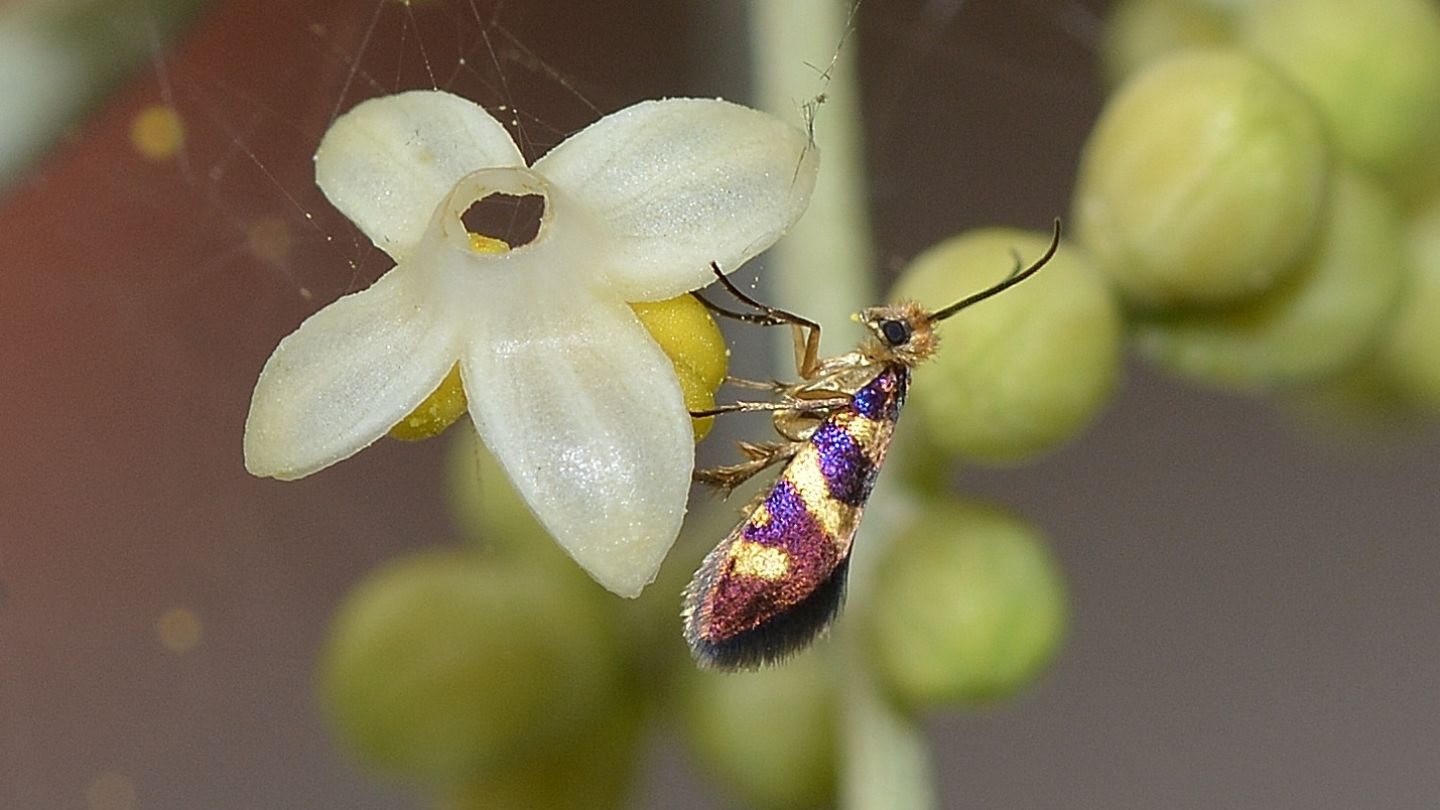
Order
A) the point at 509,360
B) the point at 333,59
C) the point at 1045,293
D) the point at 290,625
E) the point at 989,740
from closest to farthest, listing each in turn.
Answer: the point at 509,360 → the point at 1045,293 → the point at 333,59 → the point at 290,625 → the point at 989,740

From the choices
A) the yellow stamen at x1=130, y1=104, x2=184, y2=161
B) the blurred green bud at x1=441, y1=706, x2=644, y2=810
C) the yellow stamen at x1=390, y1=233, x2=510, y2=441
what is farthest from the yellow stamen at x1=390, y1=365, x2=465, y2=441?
the yellow stamen at x1=130, y1=104, x2=184, y2=161

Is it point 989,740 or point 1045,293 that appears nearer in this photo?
point 1045,293

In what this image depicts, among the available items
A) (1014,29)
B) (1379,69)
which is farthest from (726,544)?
(1014,29)

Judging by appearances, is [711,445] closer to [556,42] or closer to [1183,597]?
[556,42]

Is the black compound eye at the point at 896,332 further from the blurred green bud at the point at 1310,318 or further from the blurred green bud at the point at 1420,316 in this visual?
the blurred green bud at the point at 1420,316

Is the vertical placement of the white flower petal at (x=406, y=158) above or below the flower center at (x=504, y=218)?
above

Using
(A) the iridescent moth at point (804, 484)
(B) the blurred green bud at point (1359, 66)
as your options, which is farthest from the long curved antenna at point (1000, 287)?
(B) the blurred green bud at point (1359, 66)

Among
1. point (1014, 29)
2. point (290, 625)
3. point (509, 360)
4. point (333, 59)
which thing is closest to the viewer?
point (509, 360)

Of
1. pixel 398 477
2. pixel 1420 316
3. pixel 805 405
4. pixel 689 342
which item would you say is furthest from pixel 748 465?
pixel 398 477
